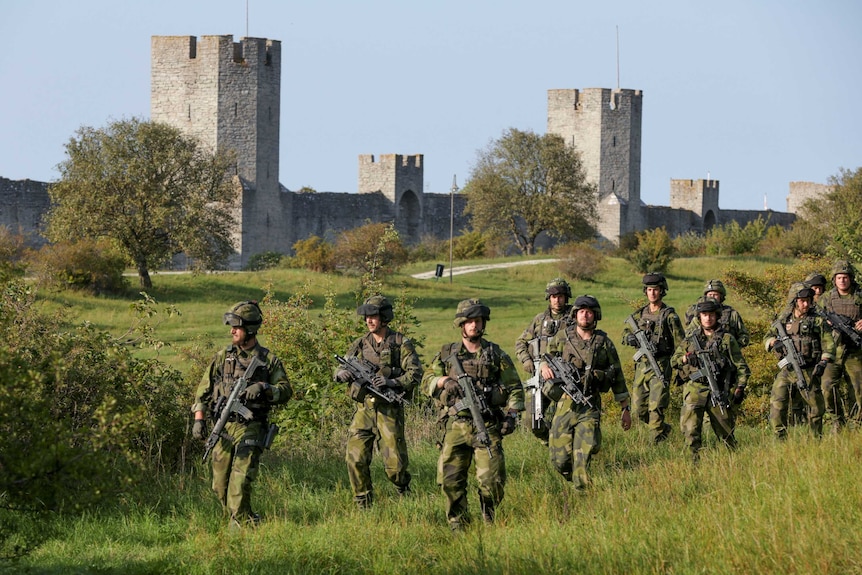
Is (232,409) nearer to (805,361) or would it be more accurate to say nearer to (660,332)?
(660,332)

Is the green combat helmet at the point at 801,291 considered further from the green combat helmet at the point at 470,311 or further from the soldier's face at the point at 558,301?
the green combat helmet at the point at 470,311

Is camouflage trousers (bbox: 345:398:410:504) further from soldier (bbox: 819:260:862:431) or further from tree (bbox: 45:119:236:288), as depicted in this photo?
tree (bbox: 45:119:236:288)

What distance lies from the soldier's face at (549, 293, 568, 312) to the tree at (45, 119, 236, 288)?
25.7 m

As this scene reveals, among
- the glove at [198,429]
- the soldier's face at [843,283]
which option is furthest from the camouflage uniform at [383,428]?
the soldier's face at [843,283]

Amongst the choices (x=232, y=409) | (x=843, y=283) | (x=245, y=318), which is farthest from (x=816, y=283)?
(x=232, y=409)

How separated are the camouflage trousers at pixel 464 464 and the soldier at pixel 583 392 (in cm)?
94

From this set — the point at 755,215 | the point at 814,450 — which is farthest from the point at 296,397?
→ the point at 755,215

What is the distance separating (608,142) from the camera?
67.4 m

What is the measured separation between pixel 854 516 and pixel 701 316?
3824 millimetres

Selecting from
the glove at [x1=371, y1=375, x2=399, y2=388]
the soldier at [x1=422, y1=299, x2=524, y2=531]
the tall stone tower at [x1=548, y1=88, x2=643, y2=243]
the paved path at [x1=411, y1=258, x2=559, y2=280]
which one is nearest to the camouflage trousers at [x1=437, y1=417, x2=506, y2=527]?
the soldier at [x1=422, y1=299, x2=524, y2=531]

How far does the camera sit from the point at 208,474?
37.8 feet

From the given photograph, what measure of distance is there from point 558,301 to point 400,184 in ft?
159

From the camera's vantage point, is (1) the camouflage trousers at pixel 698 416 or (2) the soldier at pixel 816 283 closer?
(1) the camouflage trousers at pixel 698 416

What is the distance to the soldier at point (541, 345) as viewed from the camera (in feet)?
37.3
